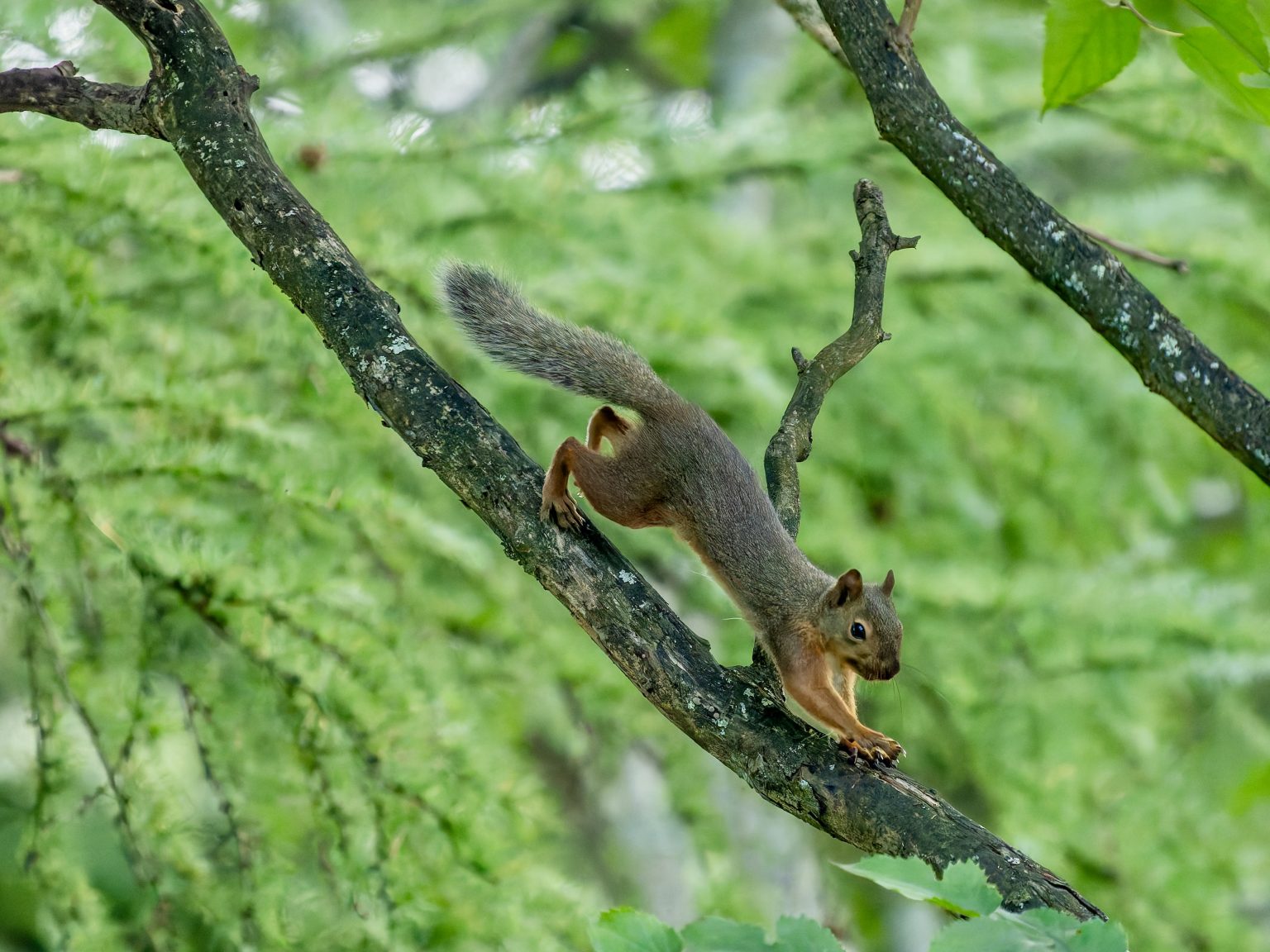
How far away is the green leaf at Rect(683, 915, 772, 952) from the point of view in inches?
28.4

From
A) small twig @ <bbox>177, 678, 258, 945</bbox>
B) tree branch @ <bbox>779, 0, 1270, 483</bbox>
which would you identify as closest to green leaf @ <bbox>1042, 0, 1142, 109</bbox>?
tree branch @ <bbox>779, 0, 1270, 483</bbox>

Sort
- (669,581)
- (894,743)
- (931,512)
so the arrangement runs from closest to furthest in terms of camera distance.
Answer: (894,743) < (669,581) < (931,512)

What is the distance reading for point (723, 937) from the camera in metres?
0.73

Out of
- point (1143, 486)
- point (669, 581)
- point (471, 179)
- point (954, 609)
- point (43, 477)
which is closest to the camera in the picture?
point (43, 477)

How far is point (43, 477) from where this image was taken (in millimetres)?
2045

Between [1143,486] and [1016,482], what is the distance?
44 centimetres

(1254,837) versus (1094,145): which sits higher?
(1094,145)

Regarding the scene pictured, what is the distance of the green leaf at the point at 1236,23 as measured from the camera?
3.84 feet

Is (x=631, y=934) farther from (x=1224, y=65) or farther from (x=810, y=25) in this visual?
(x=810, y=25)

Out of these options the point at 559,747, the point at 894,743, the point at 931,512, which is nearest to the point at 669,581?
the point at 559,747

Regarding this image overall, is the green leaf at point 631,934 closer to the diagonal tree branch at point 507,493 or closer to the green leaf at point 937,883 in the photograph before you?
the green leaf at point 937,883

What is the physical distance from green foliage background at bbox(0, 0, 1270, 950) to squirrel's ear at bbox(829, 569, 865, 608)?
0.49 m

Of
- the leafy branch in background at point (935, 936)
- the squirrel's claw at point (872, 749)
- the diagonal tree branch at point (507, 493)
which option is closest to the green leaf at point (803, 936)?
the leafy branch in background at point (935, 936)

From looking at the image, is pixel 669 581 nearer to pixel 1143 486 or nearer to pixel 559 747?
pixel 559 747
